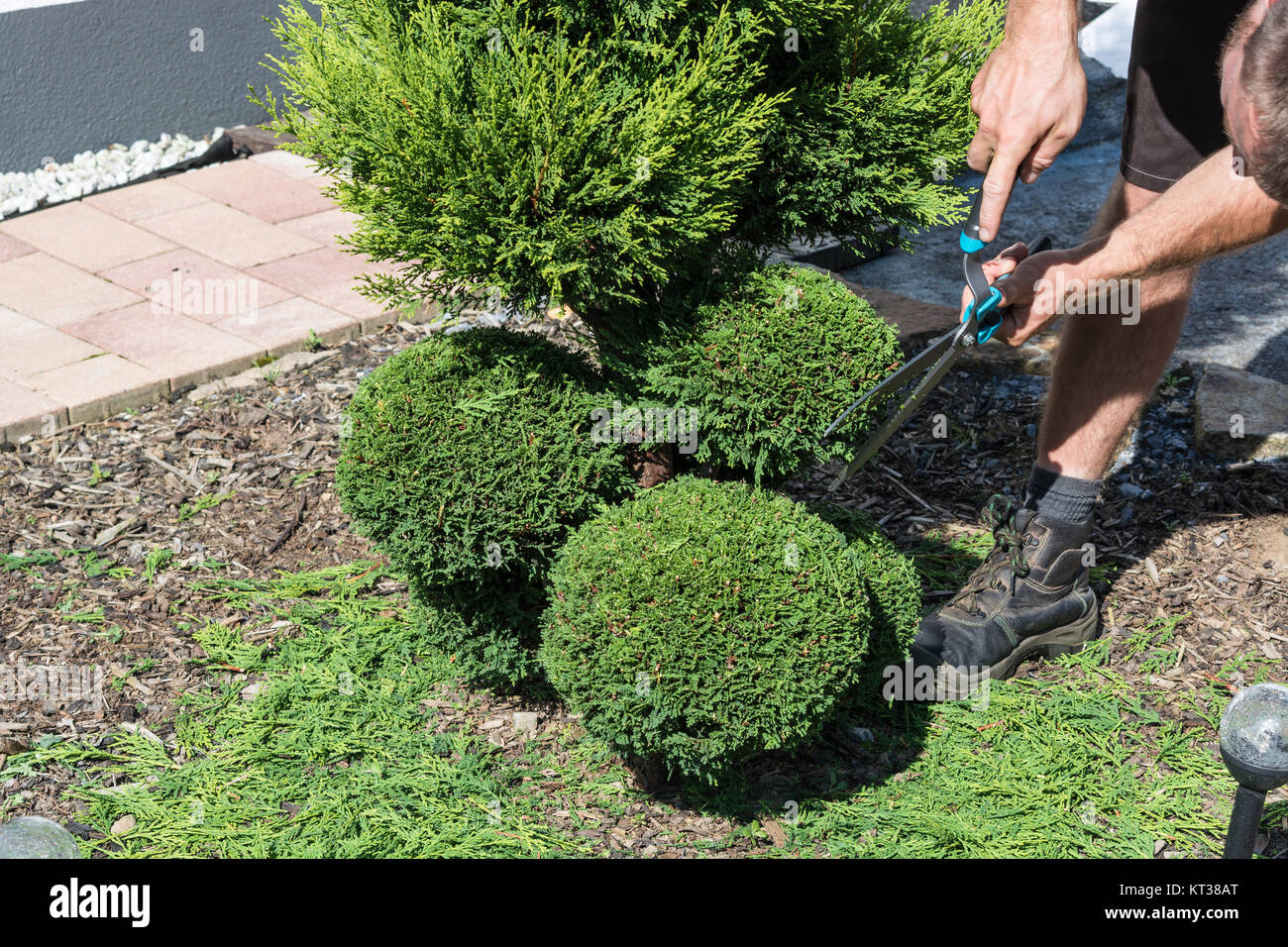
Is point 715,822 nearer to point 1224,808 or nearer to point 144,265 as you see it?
point 1224,808

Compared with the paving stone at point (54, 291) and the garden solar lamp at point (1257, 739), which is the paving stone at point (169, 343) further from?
the garden solar lamp at point (1257, 739)

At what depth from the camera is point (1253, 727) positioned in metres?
2.31

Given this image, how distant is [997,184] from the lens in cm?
288

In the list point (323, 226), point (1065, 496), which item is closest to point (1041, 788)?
point (1065, 496)

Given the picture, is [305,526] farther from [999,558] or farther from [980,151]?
[980,151]

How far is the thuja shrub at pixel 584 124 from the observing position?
254cm

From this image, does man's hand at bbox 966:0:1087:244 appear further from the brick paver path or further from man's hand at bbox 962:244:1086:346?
the brick paver path

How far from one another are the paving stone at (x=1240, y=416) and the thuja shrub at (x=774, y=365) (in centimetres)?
231

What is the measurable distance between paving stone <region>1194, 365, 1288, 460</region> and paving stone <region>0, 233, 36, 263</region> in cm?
539

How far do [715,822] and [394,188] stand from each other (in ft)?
5.77

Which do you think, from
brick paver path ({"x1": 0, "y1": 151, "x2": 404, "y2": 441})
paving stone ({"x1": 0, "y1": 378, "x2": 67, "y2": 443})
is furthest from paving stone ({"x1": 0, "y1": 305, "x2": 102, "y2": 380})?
paving stone ({"x1": 0, "y1": 378, "x2": 67, "y2": 443})

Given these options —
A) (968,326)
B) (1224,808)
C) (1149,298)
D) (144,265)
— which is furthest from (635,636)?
(144,265)

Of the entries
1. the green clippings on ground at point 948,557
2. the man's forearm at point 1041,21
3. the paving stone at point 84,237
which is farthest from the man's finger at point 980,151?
the paving stone at point 84,237

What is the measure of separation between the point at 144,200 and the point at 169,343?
1644 mm
